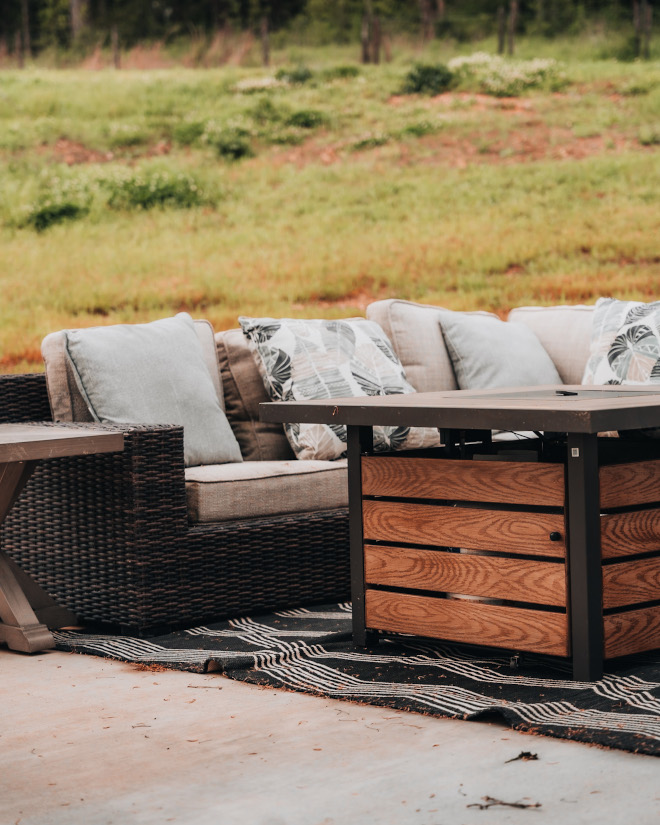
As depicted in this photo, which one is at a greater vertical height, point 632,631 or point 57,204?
point 57,204

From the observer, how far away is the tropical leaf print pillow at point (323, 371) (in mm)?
3842

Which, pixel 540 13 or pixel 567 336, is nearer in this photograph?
pixel 567 336

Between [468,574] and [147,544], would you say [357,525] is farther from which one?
[147,544]

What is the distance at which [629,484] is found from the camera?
2.65 m

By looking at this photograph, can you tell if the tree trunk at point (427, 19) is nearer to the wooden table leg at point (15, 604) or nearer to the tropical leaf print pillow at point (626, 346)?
the tropical leaf print pillow at point (626, 346)

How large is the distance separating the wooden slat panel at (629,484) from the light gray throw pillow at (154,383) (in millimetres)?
1478

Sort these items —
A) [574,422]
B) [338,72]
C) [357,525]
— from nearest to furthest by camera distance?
1. [574,422]
2. [357,525]
3. [338,72]

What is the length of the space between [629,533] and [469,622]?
0.43 metres

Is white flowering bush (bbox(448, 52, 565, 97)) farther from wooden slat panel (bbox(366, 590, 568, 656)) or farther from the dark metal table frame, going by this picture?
wooden slat panel (bbox(366, 590, 568, 656))

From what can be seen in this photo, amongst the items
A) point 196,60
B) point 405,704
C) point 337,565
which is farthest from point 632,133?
point 405,704

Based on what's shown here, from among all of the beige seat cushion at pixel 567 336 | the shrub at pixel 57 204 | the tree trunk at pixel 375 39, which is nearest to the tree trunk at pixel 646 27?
the tree trunk at pixel 375 39

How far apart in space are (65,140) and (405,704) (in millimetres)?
4920

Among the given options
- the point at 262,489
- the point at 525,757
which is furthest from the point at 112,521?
the point at 525,757

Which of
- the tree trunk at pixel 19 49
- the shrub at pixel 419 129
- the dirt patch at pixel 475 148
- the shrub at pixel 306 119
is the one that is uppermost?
the tree trunk at pixel 19 49
